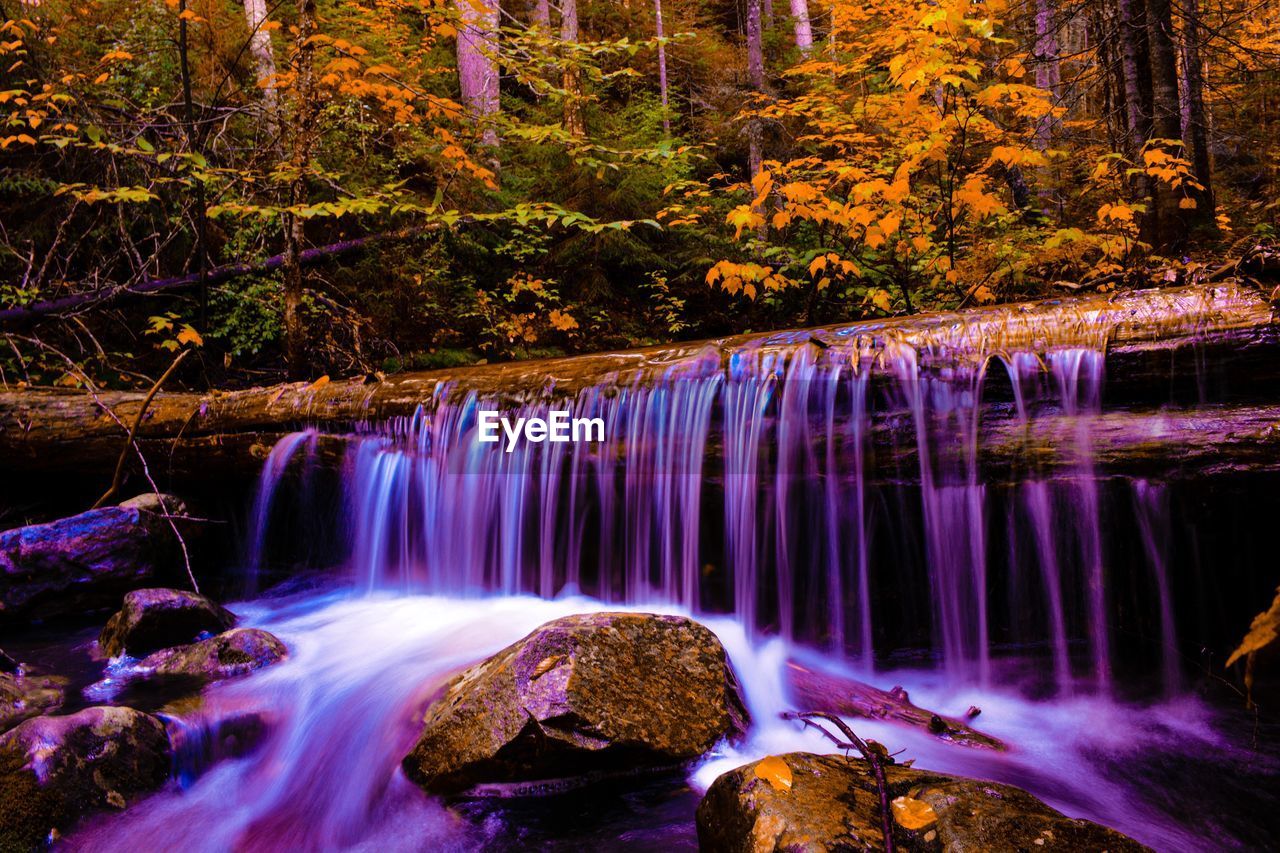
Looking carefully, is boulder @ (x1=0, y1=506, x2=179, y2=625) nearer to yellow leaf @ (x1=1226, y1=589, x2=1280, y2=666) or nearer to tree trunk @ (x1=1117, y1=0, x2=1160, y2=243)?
yellow leaf @ (x1=1226, y1=589, x2=1280, y2=666)

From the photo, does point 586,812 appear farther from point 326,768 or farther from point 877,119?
point 877,119

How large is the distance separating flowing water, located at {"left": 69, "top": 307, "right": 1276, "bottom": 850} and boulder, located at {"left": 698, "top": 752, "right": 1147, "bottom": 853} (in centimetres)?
59

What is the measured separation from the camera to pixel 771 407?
4.64m

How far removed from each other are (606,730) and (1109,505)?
304 cm

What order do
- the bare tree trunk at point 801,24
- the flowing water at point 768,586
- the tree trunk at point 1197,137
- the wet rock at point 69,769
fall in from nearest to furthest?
the wet rock at point 69,769 < the flowing water at point 768,586 < the tree trunk at point 1197,137 < the bare tree trunk at point 801,24

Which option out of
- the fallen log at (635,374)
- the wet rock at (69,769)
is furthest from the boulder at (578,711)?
the fallen log at (635,374)

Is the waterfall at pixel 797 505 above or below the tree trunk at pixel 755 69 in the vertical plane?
below

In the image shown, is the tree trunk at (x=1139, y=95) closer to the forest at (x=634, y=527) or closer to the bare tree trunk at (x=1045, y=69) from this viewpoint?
the forest at (x=634, y=527)

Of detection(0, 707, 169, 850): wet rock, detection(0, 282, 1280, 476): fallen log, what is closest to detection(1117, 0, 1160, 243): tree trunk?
detection(0, 282, 1280, 476): fallen log

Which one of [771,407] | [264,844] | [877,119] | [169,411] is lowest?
[264,844]

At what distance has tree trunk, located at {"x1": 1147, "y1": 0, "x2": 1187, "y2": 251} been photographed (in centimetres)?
582

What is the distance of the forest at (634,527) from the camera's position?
114 inches

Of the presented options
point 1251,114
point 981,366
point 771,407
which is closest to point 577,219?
point 771,407

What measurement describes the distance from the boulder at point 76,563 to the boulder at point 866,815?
540 cm
